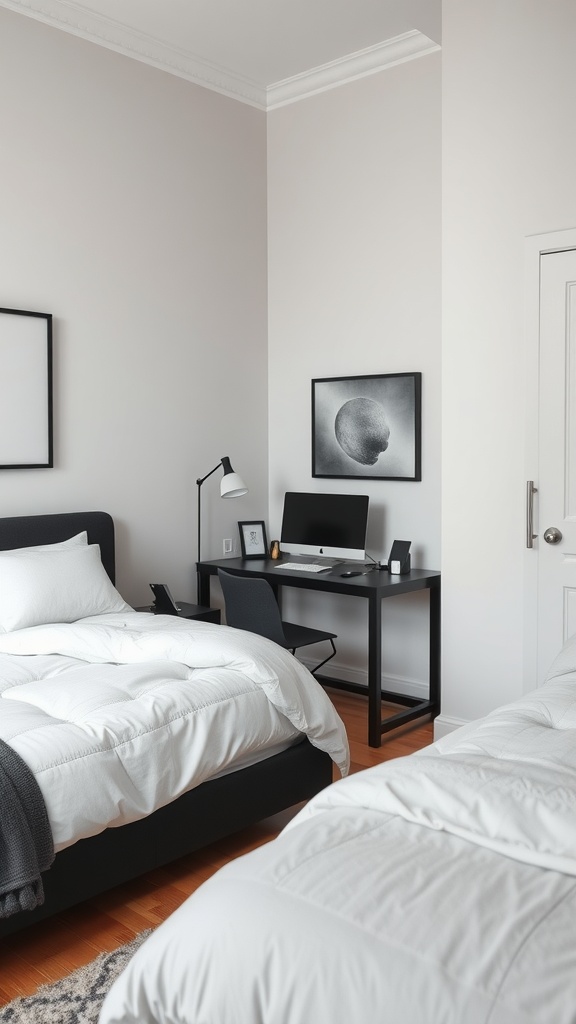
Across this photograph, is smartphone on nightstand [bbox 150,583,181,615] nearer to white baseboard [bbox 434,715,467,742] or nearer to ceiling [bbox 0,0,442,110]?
white baseboard [bbox 434,715,467,742]

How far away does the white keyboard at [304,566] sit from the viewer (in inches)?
170

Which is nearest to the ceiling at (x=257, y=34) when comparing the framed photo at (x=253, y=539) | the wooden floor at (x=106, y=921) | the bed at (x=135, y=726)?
the framed photo at (x=253, y=539)

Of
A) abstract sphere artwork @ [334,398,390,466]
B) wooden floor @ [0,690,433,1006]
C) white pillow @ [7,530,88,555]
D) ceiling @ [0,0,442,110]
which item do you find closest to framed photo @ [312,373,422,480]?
abstract sphere artwork @ [334,398,390,466]

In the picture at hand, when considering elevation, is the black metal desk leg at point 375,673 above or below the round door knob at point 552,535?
Result: below

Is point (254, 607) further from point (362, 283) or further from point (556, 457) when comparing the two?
point (362, 283)

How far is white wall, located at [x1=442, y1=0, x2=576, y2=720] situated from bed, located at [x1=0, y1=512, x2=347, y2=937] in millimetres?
957

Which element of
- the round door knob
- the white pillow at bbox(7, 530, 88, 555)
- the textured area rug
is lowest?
the textured area rug

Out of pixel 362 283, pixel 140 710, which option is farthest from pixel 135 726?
pixel 362 283

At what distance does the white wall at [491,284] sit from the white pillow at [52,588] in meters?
1.51

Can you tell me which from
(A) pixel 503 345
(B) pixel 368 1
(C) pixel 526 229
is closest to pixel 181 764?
(A) pixel 503 345

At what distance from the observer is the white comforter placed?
2297 millimetres

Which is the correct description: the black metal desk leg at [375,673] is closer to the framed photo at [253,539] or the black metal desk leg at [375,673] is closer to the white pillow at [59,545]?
the framed photo at [253,539]

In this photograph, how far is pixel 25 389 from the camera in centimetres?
391

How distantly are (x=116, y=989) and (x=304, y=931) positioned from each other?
13.6 inches
